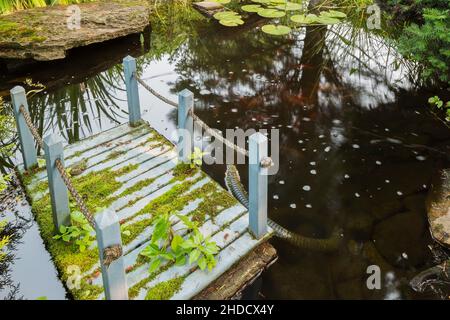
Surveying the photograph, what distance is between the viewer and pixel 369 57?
25.0 ft

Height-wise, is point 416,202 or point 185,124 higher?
point 185,124

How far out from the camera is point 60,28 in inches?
277

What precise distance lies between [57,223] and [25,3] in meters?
5.58

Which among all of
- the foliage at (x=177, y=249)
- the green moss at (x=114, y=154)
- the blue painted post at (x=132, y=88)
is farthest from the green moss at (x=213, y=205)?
the blue painted post at (x=132, y=88)

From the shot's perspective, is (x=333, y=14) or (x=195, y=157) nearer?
(x=195, y=157)

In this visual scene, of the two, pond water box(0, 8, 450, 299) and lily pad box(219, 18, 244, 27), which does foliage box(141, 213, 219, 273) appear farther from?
lily pad box(219, 18, 244, 27)

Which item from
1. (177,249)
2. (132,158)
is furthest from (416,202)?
(132,158)

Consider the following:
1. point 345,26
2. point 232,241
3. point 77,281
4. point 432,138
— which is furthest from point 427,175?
point 345,26

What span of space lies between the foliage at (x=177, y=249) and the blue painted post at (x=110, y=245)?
0.48 meters

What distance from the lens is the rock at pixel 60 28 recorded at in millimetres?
6598

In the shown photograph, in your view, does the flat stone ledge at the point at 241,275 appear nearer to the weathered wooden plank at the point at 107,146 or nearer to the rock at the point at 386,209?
the rock at the point at 386,209

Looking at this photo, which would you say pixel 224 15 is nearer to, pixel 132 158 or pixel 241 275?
pixel 132 158

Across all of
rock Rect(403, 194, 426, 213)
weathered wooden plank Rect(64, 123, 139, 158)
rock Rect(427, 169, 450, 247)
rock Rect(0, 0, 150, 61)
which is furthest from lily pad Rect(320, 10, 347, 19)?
weathered wooden plank Rect(64, 123, 139, 158)

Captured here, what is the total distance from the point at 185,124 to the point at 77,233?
1.40 metres
